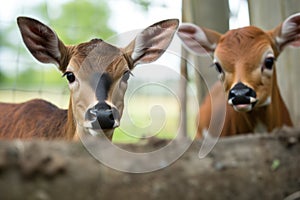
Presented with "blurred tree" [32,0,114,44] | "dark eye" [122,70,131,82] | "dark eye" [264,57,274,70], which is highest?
"dark eye" [122,70,131,82]

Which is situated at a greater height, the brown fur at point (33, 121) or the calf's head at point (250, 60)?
the calf's head at point (250, 60)

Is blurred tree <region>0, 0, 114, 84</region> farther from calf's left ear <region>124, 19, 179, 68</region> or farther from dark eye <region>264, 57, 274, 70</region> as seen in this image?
dark eye <region>264, 57, 274, 70</region>

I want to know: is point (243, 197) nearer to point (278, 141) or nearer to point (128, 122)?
point (278, 141)

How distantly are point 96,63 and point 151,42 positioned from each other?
0.44m

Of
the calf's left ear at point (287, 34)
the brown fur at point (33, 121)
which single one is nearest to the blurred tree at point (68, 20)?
the brown fur at point (33, 121)

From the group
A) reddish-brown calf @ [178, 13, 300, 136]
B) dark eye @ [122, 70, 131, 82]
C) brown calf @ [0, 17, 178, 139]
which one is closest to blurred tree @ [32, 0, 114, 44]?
reddish-brown calf @ [178, 13, 300, 136]

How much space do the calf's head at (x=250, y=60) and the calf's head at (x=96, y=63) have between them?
18.6 inches

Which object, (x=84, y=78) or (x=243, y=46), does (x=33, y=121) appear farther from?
(x=243, y=46)

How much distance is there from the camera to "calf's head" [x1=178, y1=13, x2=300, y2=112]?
3.52 metres

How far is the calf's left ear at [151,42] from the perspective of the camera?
3521 mm

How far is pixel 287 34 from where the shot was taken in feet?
12.9

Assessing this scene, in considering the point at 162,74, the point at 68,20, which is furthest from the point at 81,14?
the point at 162,74

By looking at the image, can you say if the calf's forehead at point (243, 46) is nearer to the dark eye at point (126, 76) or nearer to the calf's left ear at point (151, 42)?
the calf's left ear at point (151, 42)

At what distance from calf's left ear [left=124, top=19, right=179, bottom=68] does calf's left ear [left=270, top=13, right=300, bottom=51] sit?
0.81m
